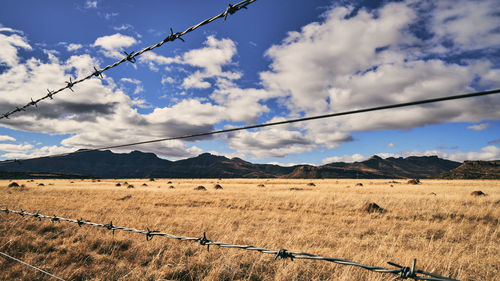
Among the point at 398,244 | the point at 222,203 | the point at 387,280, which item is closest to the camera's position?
the point at 387,280

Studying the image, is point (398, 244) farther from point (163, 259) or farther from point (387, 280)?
point (163, 259)

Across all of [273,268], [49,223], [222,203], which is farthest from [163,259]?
[222,203]

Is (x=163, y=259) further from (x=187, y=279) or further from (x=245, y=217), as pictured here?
(x=245, y=217)

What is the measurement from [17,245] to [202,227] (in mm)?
4511

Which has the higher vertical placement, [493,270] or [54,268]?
[54,268]

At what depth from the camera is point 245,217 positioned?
10336 millimetres

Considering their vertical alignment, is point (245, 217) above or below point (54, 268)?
below

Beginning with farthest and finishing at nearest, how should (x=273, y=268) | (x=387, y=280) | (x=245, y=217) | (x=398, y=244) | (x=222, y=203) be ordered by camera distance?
(x=222, y=203) < (x=245, y=217) < (x=398, y=244) < (x=273, y=268) < (x=387, y=280)

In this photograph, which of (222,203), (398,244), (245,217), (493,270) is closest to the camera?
(493,270)

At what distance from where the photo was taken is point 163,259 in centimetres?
421

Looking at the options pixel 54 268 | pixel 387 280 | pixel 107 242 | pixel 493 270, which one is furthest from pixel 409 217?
pixel 54 268

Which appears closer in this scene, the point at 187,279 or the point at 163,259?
the point at 187,279

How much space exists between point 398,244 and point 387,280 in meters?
3.50

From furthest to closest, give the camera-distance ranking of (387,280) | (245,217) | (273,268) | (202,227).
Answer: (245,217)
(202,227)
(273,268)
(387,280)
